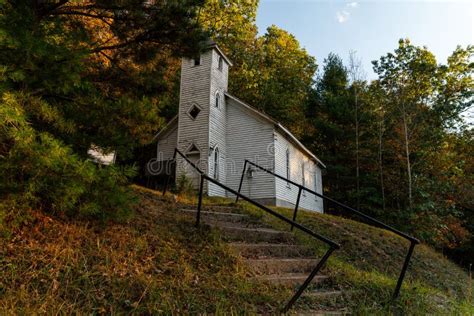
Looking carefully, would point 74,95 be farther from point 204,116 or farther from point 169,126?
point 169,126

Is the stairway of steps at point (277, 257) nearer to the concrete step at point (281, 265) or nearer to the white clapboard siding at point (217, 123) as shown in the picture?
the concrete step at point (281, 265)

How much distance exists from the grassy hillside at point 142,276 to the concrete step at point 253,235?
15.0 inches

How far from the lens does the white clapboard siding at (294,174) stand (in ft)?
52.5

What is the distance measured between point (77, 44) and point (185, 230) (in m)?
3.22

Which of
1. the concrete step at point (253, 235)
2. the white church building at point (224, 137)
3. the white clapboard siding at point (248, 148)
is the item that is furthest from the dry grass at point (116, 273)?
the white clapboard siding at point (248, 148)

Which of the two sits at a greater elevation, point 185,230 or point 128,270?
point 185,230

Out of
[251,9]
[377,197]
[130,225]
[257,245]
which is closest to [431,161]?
[377,197]

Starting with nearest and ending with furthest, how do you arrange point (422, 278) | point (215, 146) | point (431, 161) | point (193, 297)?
1. point (193, 297)
2. point (422, 278)
3. point (215, 146)
4. point (431, 161)

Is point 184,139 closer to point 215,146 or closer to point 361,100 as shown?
point 215,146

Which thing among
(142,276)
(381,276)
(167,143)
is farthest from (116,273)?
(167,143)

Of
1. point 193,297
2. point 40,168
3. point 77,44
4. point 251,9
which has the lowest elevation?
point 193,297

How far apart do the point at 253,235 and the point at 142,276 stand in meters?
2.56

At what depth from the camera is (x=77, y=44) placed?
482 cm

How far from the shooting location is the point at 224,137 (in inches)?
656
